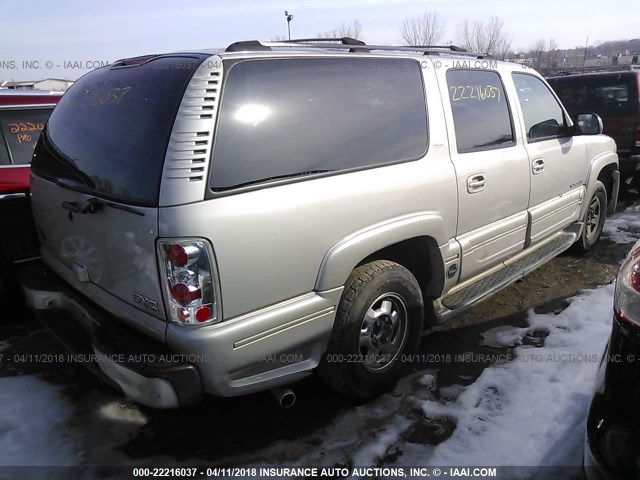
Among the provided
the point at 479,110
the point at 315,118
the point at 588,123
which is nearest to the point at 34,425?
the point at 315,118

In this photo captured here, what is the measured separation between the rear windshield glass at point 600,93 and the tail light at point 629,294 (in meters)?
6.82

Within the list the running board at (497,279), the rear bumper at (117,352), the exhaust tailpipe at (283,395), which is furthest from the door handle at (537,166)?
the rear bumper at (117,352)

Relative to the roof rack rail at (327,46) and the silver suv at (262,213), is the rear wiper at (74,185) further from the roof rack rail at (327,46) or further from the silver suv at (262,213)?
the roof rack rail at (327,46)

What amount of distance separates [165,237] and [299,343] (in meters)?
0.83

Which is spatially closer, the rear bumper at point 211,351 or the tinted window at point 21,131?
the rear bumper at point 211,351

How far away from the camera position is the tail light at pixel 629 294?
1678 mm

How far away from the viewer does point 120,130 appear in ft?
7.84

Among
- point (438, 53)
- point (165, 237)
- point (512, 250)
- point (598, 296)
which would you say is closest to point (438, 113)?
point (438, 53)

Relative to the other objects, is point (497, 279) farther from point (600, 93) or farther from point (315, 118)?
point (600, 93)

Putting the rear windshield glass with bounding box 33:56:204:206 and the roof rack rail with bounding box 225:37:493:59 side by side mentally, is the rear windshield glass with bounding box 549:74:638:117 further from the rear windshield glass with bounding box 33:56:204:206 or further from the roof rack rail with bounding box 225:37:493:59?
the rear windshield glass with bounding box 33:56:204:206

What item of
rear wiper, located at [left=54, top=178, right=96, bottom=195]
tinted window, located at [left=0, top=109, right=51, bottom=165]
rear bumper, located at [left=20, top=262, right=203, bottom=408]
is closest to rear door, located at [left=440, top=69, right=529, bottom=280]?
rear bumper, located at [left=20, top=262, right=203, bottom=408]

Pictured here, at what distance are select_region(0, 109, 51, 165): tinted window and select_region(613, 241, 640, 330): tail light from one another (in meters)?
4.21

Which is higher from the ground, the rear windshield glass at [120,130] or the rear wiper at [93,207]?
the rear windshield glass at [120,130]

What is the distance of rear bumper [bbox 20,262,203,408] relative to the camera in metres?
2.09
